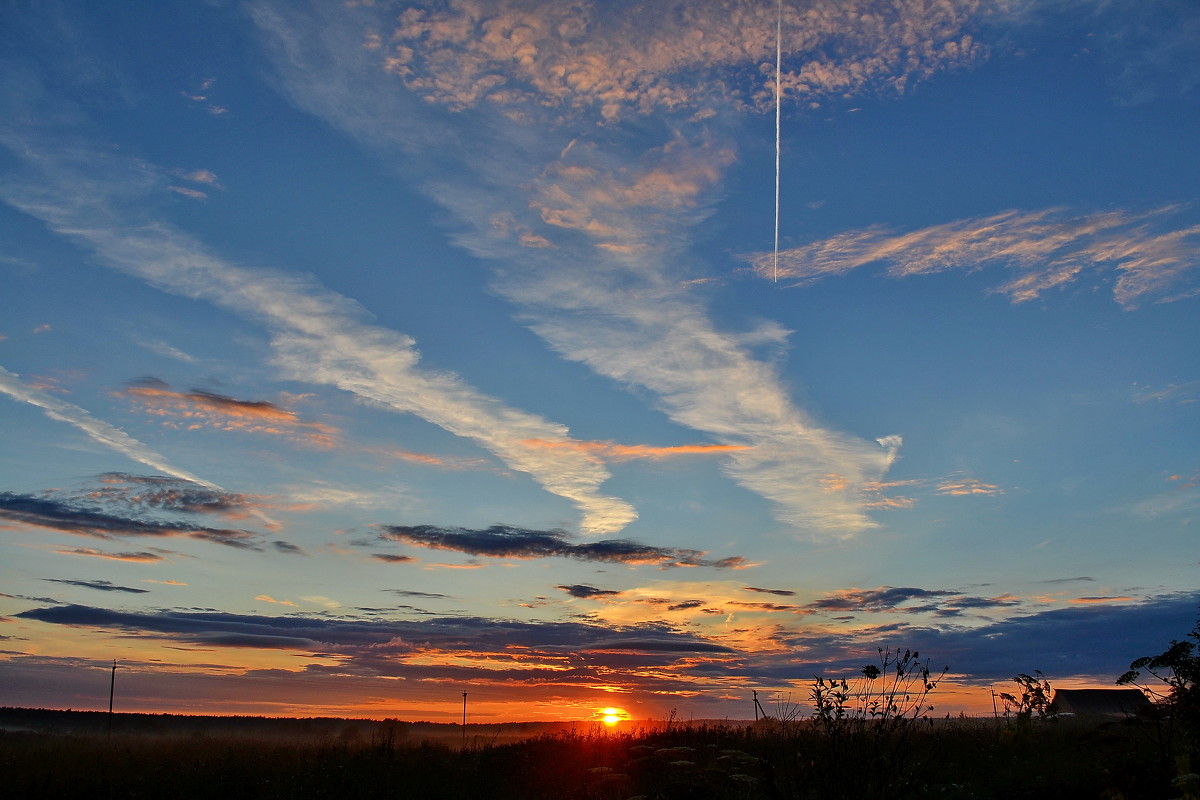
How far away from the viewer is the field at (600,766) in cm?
1309

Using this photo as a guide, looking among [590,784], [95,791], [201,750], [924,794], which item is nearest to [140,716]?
[201,750]

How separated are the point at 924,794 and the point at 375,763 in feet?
58.7

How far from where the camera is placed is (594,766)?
20297mm

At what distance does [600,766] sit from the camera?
64.0 ft

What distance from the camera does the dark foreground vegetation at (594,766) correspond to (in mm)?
13242

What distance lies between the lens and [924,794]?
1267 centimetres

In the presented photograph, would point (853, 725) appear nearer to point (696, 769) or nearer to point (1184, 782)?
point (1184, 782)

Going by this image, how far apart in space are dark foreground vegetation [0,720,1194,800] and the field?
49 millimetres

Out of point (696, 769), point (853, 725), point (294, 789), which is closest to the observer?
point (853, 725)

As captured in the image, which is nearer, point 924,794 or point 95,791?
point 924,794

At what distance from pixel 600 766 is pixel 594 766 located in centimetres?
88

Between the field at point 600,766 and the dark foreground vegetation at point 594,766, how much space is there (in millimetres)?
49

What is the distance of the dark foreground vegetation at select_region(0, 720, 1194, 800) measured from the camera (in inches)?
521

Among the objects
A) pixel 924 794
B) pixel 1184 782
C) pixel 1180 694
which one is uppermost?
pixel 1180 694
